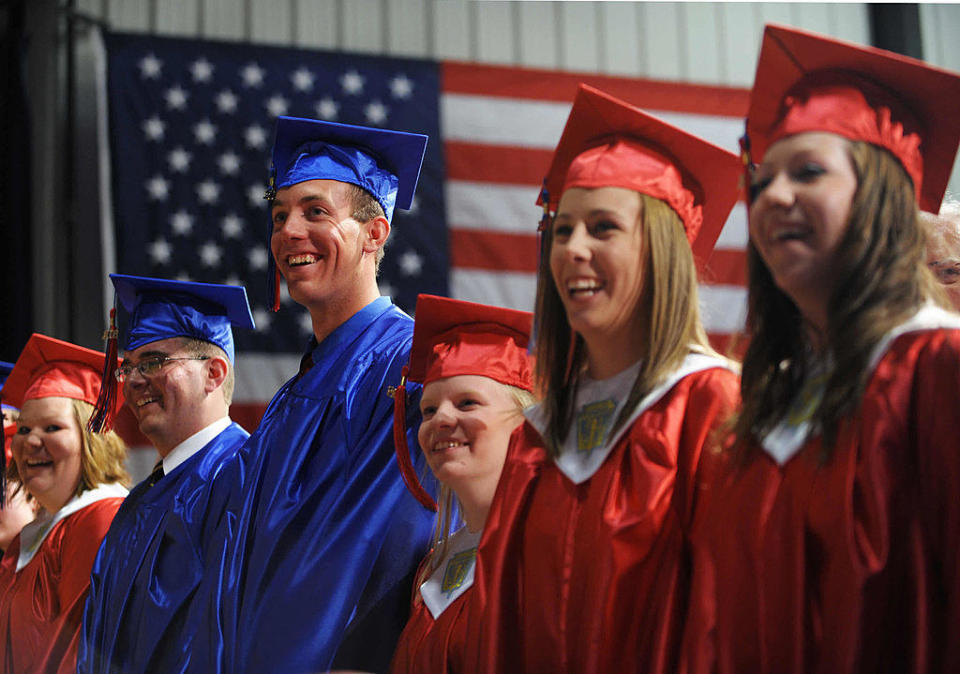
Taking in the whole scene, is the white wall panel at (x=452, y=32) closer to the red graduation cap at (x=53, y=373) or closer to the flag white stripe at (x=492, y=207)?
the flag white stripe at (x=492, y=207)

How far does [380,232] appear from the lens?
9.16 ft

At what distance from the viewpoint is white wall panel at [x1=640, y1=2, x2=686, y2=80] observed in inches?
255

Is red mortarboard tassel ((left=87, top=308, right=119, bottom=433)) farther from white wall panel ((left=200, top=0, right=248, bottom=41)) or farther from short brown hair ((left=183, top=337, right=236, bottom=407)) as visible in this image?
white wall panel ((left=200, top=0, right=248, bottom=41))

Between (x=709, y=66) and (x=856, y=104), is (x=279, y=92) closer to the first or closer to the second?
(x=709, y=66)

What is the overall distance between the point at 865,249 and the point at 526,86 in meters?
4.89

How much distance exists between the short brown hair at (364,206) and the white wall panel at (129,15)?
12.1ft

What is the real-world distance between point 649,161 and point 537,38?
15.8 feet

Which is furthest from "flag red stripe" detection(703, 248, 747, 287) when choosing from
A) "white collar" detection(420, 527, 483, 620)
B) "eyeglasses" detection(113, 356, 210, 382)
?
"white collar" detection(420, 527, 483, 620)

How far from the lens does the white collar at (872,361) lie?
134 centimetres

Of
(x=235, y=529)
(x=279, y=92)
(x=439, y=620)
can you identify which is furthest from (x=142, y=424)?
(x=279, y=92)

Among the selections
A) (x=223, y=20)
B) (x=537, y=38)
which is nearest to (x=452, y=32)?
(x=537, y=38)

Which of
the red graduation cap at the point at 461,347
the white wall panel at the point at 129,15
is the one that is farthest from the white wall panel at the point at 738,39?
the red graduation cap at the point at 461,347

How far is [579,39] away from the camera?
6453 mm

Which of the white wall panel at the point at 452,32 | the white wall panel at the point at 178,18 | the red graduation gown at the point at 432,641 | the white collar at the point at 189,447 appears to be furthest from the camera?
the white wall panel at the point at 452,32
